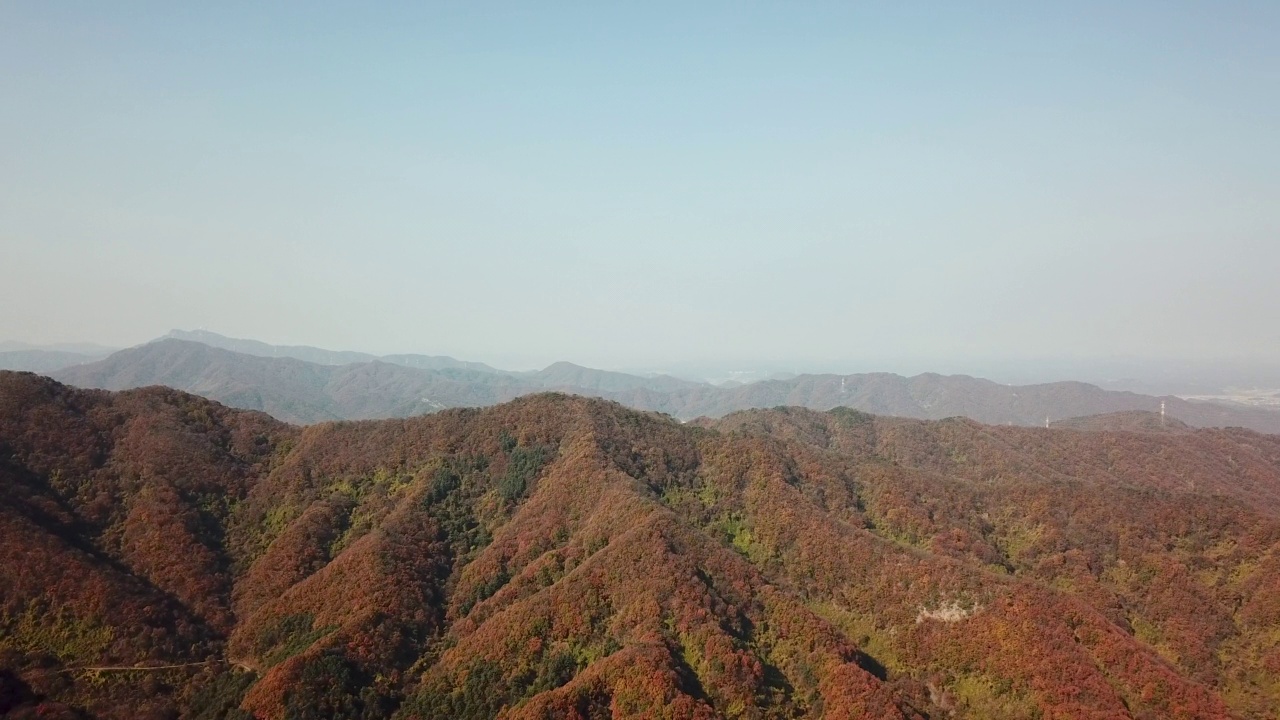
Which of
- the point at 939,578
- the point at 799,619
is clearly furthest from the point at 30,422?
the point at 939,578

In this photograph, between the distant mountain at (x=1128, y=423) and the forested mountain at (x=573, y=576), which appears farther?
→ the distant mountain at (x=1128, y=423)

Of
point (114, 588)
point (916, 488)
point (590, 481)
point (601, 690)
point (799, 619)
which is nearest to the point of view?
point (601, 690)

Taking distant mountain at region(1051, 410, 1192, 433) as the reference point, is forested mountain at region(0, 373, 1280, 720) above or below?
below

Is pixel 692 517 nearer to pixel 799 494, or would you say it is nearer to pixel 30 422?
pixel 799 494

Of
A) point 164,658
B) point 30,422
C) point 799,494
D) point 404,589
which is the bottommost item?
point 164,658

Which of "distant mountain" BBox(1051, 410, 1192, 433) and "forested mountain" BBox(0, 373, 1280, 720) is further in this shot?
"distant mountain" BBox(1051, 410, 1192, 433)

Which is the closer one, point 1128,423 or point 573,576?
point 573,576

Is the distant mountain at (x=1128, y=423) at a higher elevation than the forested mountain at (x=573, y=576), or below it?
higher

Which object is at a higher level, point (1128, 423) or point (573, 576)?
point (1128, 423)
